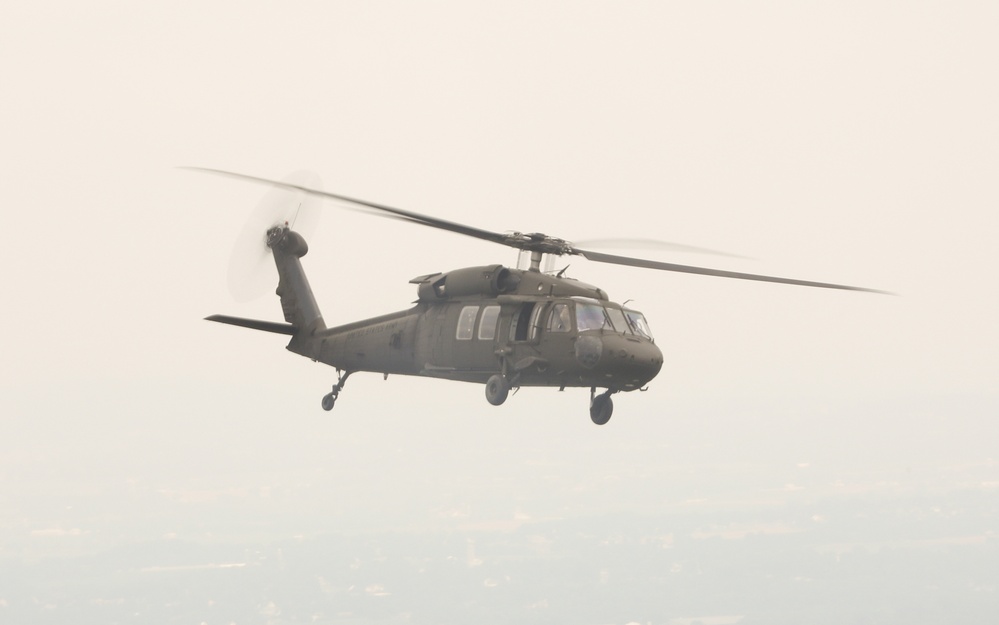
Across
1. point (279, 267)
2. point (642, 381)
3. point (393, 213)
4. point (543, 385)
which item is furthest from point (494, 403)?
point (279, 267)

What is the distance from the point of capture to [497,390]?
31109 millimetres

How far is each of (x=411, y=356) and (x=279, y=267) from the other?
31.2ft

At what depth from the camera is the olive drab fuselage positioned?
30484 millimetres

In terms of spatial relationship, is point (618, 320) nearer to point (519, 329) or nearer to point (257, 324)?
point (519, 329)

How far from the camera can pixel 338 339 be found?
38656 mm

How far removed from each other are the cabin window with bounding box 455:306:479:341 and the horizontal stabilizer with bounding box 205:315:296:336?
8.67 meters

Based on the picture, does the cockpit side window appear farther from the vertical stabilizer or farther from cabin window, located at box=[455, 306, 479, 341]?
the vertical stabilizer

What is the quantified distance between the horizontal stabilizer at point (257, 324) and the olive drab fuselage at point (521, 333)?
5.72 m

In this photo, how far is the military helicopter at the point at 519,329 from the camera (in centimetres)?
3042

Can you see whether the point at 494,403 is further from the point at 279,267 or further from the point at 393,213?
the point at 279,267

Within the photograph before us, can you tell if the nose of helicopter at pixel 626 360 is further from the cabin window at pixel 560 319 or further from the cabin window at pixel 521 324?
the cabin window at pixel 521 324

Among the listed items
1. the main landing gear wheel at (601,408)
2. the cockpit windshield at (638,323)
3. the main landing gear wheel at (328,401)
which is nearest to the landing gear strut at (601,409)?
the main landing gear wheel at (601,408)

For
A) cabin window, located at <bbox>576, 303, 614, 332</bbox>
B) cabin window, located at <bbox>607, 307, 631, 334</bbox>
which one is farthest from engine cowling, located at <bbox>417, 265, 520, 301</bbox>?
cabin window, located at <bbox>607, 307, 631, 334</bbox>

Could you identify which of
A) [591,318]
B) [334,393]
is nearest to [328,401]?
[334,393]
